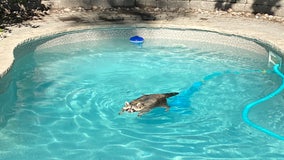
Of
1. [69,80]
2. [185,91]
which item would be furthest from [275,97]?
[69,80]

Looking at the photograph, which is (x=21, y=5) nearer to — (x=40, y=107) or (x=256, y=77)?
(x=40, y=107)

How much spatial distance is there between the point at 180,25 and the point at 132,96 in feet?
14.6

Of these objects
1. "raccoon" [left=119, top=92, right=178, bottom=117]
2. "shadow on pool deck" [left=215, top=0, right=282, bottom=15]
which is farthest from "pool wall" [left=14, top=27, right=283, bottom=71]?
"raccoon" [left=119, top=92, right=178, bottom=117]

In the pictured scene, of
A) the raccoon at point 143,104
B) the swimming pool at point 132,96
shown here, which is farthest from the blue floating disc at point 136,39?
the raccoon at point 143,104

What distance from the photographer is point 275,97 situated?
7.64 meters

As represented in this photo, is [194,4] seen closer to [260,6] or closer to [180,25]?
[260,6]

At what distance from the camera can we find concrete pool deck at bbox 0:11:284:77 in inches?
392

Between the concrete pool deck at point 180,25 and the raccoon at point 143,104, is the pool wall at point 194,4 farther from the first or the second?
the raccoon at point 143,104

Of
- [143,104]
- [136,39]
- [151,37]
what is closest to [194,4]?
[151,37]

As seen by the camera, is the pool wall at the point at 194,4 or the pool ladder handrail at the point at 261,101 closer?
the pool ladder handrail at the point at 261,101

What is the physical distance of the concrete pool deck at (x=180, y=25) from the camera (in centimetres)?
995

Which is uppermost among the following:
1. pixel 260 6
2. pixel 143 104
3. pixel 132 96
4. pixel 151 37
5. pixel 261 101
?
pixel 260 6

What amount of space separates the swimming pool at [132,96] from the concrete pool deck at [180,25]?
0.21 meters

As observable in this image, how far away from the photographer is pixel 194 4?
13406 millimetres
